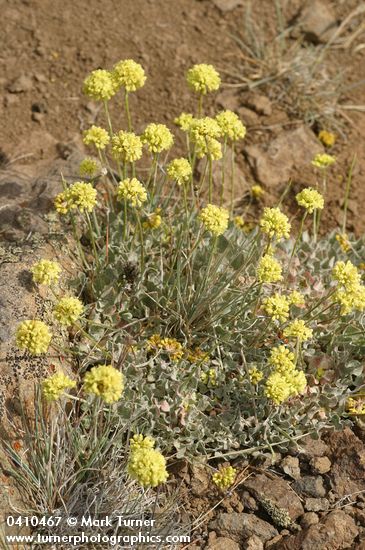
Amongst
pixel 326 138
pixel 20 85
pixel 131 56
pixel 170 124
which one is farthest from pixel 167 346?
pixel 131 56

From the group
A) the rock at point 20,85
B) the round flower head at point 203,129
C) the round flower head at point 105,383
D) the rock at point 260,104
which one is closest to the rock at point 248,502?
the round flower head at point 105,383

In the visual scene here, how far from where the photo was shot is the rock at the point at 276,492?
368cm

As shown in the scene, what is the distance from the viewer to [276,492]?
12.2 feet

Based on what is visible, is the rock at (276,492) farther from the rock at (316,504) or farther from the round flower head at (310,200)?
the round flower head at (310,200)

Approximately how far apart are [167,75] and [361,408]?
347 cm

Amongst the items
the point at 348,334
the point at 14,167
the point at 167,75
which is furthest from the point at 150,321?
the point at 167,75

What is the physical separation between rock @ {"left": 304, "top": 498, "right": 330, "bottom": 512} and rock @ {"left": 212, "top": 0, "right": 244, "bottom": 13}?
4.69 metres

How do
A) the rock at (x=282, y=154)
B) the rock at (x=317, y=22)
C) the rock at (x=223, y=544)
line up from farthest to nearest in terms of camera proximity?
1. the rock at (x=317, y=22)
2. the rock at (x=282, y=154)
3. the rock at (x=223, y=544)

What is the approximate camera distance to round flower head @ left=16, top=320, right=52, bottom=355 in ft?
10.5

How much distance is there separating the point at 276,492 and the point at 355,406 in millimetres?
722

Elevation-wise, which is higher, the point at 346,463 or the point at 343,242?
the point at 343,242

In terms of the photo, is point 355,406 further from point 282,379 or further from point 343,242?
point 343,242

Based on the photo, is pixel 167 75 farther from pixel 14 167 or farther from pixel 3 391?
pixel 3 391

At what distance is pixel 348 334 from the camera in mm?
4133
